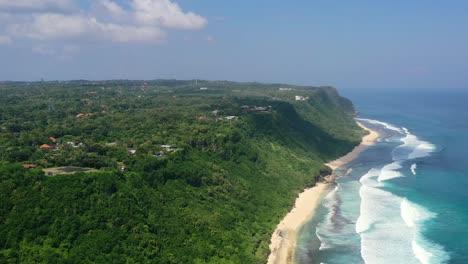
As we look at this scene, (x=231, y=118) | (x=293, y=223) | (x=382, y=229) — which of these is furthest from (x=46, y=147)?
(x=382, y=229)

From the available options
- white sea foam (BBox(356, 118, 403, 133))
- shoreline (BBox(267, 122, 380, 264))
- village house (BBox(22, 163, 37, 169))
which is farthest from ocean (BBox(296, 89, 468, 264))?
white sea foam (BBox(356, 118, 403, 133))

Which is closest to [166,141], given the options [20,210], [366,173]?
[20,210]

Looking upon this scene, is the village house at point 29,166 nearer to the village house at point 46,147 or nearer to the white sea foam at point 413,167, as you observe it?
the village house at point 46,147

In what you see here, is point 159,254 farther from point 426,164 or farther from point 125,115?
point 426,164

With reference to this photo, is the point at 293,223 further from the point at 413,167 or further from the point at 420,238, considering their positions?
the point at 413,167

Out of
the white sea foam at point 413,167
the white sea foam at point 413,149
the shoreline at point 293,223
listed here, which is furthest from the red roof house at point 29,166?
the white sea foam at point 413,149

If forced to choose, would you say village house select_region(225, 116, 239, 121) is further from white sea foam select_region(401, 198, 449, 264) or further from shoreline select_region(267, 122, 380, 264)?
white sea foam select_region(401, 198, 449, 264)
